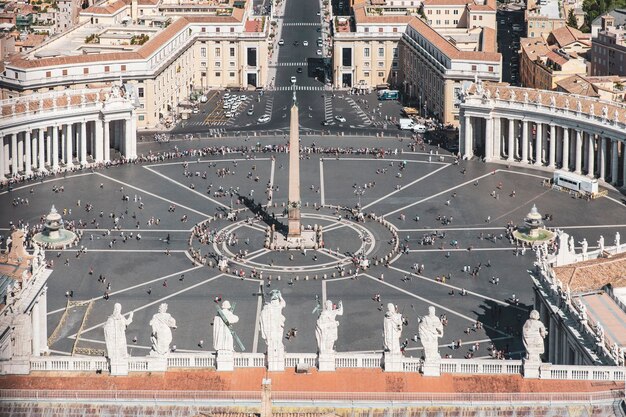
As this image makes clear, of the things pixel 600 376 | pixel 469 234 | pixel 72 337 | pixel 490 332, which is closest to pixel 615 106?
pixel 469 234

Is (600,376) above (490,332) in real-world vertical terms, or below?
above

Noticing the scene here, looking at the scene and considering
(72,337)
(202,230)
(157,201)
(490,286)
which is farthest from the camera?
(157,201)

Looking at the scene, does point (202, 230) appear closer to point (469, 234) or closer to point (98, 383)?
point (469, 234)

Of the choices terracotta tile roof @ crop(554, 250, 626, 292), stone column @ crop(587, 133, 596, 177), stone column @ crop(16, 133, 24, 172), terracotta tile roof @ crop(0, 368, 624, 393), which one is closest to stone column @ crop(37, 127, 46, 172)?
stone column @ crop(16, 133, 24, 172)

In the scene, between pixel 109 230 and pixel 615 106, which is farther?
pixel 615 106

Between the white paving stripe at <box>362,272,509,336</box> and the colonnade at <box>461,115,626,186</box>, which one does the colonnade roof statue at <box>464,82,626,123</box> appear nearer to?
the colonnade at <box>461,115,626,186</box>

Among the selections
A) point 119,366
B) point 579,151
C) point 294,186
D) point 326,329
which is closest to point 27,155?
point 294,186

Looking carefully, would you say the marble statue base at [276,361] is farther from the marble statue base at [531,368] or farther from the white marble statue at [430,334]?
the marble statue base at [531,368]
